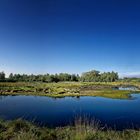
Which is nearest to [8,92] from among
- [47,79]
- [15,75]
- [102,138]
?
[102,138]

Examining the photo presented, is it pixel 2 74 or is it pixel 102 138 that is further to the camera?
pixel 2 74

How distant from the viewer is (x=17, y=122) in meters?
8.79

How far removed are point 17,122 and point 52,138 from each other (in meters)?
2.47

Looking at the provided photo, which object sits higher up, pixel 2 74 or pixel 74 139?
pixel 2 74

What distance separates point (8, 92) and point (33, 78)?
76101 mm

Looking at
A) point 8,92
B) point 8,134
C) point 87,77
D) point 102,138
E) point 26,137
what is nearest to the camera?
point 26,137

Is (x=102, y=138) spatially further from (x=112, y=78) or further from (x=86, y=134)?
(x=112, y=78)

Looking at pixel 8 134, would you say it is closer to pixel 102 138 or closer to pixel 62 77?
pixel 102 138

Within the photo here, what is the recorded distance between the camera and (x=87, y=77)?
150 metres

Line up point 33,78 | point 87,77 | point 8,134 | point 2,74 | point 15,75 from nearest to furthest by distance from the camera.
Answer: point 8,134 → point 2,74 → point 33,78 → point 15,75 → point 87,77

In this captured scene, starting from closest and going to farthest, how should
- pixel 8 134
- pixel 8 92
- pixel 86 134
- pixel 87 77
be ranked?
pixel 86 134
pixel 8 134
pixel 8 92
pixel 87 77

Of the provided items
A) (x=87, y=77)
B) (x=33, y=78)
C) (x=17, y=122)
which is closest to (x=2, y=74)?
(x=33, y=78)

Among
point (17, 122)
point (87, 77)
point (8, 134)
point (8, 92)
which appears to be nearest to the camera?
point (8, 134)

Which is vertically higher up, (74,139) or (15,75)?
(15,75)
